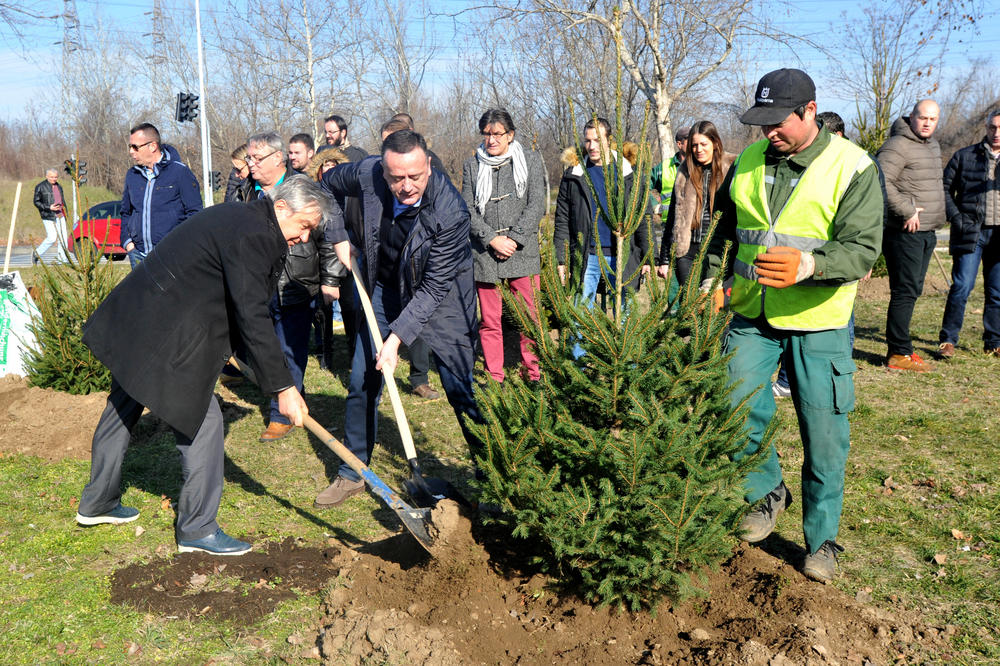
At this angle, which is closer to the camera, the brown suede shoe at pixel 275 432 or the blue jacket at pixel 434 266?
the blue jacket at pixel 434 266

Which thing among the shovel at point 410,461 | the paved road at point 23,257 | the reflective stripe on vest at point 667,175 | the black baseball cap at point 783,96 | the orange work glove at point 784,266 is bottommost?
the paved road at point 23,257

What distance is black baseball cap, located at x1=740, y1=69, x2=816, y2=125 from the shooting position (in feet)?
10.8

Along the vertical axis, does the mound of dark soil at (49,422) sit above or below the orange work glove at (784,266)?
below

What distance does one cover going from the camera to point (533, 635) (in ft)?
10.2

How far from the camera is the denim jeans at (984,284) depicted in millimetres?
7414

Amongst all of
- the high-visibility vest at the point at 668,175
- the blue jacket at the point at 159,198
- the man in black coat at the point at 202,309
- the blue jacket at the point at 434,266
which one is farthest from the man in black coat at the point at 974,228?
the blue jacket at the point at 159,198

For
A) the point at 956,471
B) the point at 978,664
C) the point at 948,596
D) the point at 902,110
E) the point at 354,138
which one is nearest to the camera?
the point at 978,664

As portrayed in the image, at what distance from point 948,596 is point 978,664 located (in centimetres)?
51

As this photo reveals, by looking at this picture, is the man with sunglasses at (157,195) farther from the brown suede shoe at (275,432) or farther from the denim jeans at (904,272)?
the denim jeans at (904,272)

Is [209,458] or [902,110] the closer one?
[209,458]

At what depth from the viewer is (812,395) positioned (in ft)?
11.4

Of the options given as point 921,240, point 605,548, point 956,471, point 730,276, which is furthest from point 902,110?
point 605,548

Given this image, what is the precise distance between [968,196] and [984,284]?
0.88 m

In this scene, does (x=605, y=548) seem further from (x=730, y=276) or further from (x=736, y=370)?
(x=730, y=276)
